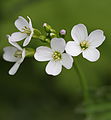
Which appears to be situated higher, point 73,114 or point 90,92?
point 90,92

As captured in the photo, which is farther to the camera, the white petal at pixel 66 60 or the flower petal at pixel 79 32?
the flower petal at pixel 79 32

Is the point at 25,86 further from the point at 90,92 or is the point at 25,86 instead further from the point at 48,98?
the point at 90,92

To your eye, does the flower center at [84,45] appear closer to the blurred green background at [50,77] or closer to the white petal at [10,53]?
the white petal at [10,53]

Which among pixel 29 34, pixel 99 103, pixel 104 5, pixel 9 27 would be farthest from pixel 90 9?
pixel 29 34

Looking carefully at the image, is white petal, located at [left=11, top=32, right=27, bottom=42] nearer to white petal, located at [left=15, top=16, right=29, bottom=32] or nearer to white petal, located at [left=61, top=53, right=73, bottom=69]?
white petal, located at [left=15, top=16, right=29, bottom=32]

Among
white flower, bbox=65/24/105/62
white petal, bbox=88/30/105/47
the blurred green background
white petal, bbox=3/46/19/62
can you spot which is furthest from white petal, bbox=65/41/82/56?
the blurred green background

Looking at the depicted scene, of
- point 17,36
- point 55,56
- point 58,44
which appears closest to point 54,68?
point 55,56

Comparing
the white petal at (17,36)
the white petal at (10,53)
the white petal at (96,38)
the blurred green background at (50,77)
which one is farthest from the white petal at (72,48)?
the blurred green background at (50,77)
